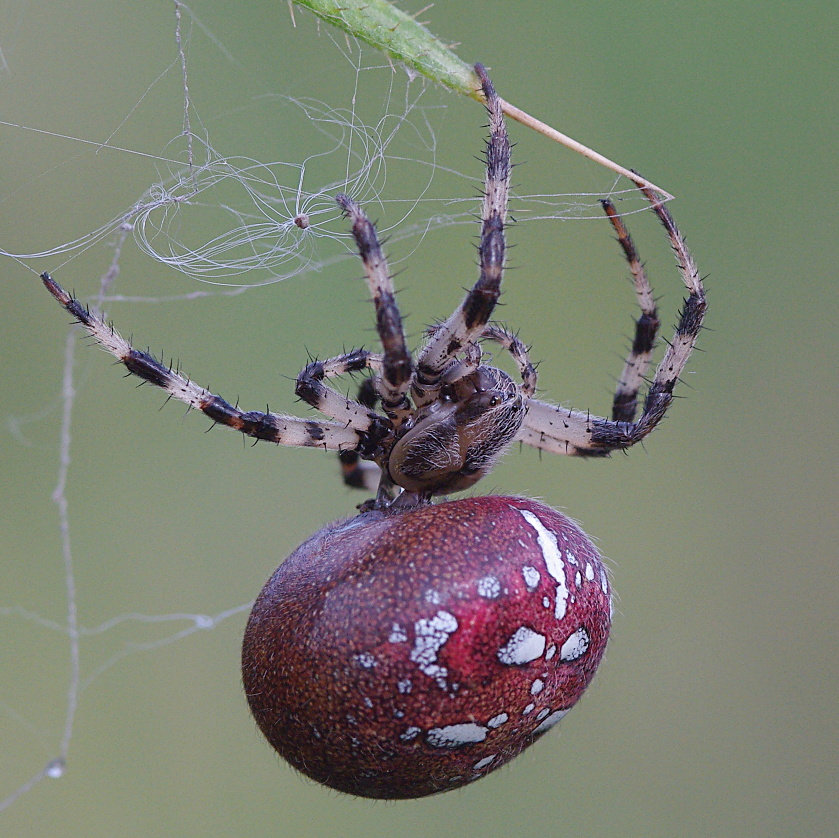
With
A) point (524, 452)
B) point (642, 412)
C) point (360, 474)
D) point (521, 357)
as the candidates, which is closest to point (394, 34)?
point (521, 357)

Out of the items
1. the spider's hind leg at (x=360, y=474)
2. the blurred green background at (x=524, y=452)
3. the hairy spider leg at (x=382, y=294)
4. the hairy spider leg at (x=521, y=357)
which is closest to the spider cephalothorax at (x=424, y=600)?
the hairy spider leg at (x=382, y=294)

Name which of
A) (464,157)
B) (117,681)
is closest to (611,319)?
(464,157)

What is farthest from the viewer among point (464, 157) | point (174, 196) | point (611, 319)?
point (611, 319)

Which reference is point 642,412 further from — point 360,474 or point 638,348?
point 360,474

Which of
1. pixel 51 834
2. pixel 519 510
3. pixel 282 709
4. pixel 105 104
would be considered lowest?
pixel 51 834

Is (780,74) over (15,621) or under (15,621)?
over

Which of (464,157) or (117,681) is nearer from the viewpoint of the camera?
(117,681)

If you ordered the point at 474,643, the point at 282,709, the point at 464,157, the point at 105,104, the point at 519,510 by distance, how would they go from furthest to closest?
the point at 464,157 < the point at 105,104 < the point at 519,510 < the point at 282,709 < the point at 474,643

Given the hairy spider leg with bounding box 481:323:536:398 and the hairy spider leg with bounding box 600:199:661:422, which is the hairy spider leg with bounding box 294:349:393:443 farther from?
the hairy spider leg with bounding box 600:199:661:422

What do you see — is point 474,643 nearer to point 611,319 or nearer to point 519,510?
point 519,510
